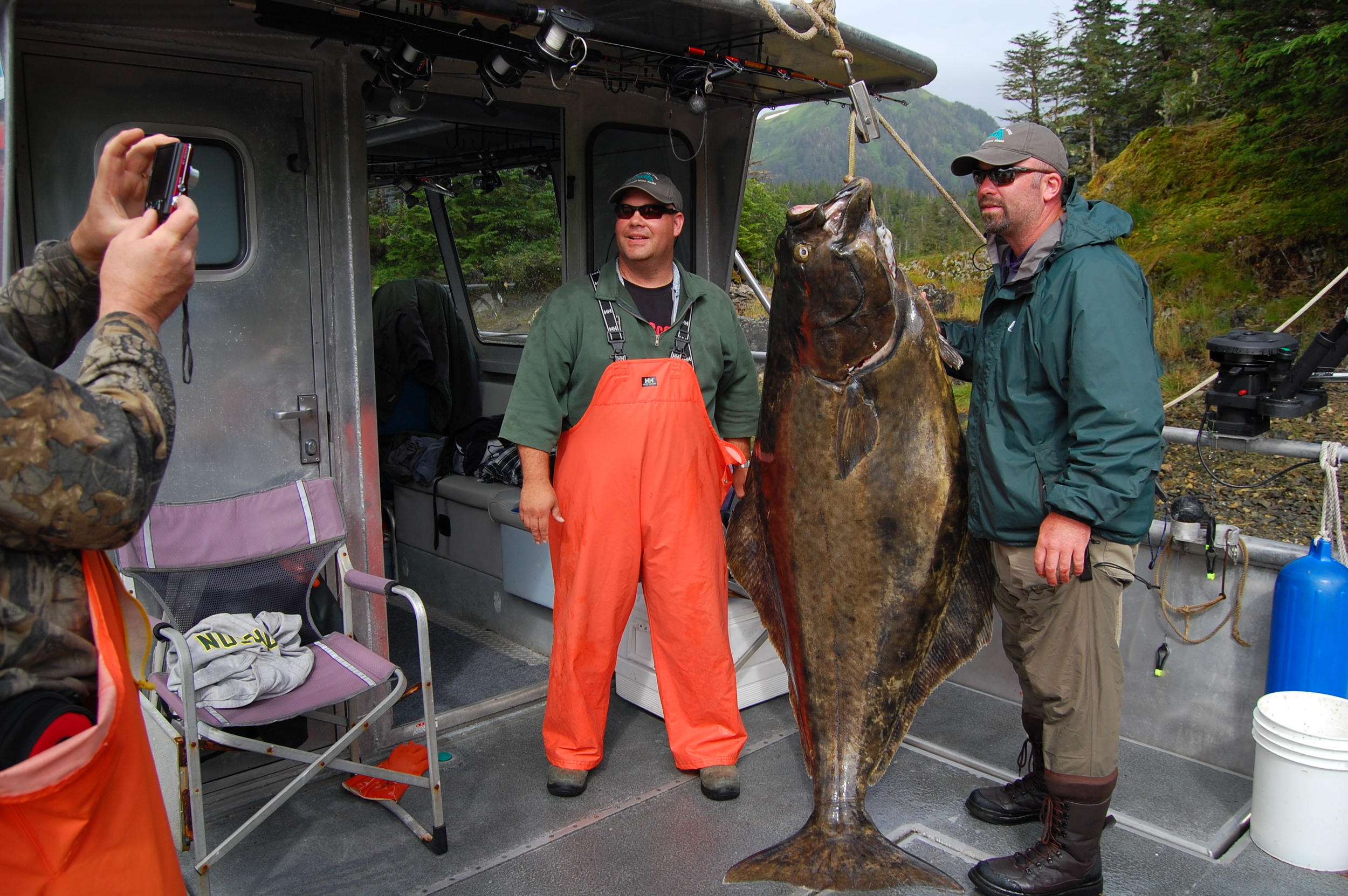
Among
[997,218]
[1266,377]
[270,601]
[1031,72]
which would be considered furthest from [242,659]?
[1031,72]

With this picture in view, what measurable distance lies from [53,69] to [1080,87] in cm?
4622

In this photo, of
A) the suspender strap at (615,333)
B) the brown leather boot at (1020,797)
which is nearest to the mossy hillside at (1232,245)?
the brown leather boot at (1020,797)

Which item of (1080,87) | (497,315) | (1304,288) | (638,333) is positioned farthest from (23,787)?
(1080,87)

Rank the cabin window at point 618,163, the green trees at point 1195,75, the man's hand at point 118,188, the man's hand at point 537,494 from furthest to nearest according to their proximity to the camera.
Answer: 1. the green trees at point 1195,75
2. the cabin window at point 618,163
3. the man's hand at point 537,494
4. the man's hand at point 118,188

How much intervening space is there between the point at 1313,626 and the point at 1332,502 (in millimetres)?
492

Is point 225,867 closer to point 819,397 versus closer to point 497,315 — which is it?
point 819,397

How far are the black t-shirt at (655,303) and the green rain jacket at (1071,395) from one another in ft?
4.02

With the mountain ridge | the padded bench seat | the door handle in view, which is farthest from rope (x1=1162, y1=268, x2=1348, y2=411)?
the mountain ridge

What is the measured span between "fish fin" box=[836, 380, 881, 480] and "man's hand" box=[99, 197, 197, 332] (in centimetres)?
176

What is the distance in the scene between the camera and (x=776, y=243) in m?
2.79

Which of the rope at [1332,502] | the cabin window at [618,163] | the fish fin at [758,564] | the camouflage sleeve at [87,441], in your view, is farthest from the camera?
the cabin window at [618,163]

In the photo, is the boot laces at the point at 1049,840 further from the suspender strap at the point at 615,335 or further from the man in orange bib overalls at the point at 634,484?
the suspender strap at the point at 615,335

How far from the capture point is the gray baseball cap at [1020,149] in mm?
2785

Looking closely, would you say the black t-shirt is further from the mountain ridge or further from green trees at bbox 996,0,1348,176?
the mountain ridge
